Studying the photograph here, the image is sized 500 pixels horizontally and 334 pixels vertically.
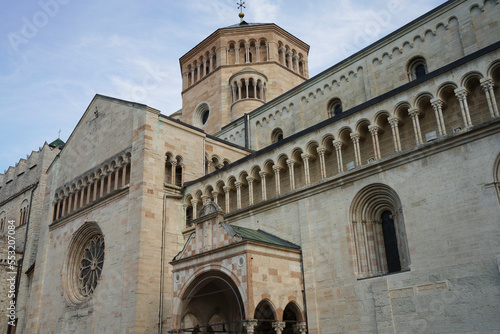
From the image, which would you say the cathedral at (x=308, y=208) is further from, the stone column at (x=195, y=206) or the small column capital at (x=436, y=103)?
the stone column at (x=195, y=206)

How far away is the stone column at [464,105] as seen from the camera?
1422 cm

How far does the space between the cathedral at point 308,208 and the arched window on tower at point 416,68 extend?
0.18ft

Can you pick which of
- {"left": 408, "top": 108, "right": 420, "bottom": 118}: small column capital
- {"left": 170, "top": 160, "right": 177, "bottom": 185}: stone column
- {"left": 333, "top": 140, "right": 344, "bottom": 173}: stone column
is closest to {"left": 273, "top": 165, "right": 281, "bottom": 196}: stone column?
{"left": 333, "top": 140, "right": 344, "bottom": 173}: stone column

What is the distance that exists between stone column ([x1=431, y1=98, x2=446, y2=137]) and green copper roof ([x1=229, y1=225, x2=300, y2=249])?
6.65 meters

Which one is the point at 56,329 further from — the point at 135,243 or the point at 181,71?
the point at 181,71

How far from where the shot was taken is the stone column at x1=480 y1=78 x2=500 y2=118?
13672 mm

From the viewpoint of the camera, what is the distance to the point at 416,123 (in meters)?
15.5

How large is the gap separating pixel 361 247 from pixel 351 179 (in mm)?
2430

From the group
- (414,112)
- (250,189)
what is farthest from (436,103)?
(250,189)

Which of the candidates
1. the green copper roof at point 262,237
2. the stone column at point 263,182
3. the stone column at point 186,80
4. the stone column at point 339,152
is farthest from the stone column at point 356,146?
the stone column at point 186,80

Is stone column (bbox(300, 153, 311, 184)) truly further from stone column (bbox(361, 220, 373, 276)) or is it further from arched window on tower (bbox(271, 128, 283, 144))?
arched window on tower (bbox(271, 128, 283, 144))

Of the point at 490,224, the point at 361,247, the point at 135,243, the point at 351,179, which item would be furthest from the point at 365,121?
the point at 135,243

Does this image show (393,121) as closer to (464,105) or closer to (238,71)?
(464,105)

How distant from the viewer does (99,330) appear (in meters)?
21.2
